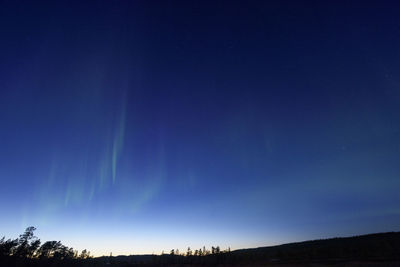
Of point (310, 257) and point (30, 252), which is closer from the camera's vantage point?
point (310, 257)

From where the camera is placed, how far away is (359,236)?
3580 inches

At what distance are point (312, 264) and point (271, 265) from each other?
672 centimetres

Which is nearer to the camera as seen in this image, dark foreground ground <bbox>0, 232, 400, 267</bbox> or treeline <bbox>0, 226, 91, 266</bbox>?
dark foreground ground <bbox>0, 232, 400, 267</bbox>

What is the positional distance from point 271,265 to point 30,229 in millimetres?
112812

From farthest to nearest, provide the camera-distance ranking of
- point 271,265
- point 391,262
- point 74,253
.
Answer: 1. point 74,253
2. point 271,265
3. point 391,262

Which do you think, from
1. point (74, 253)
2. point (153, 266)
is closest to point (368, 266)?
point (153, 266)

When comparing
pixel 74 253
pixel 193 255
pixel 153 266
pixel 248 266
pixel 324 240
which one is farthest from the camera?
pixel 74 253

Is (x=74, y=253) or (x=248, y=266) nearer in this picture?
(x=248, y=266)

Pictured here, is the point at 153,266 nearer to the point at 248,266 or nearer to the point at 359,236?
the point at 248,266

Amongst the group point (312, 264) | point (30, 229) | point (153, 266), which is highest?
point (30, 229)

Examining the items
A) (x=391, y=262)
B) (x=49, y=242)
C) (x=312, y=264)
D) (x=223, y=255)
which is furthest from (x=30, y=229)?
(x=391, y=262)

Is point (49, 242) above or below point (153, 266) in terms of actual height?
above

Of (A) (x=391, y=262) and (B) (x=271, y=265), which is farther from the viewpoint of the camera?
(B) (x=271, y=265)

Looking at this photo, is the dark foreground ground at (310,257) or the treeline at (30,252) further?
the treeline at (30,252)
